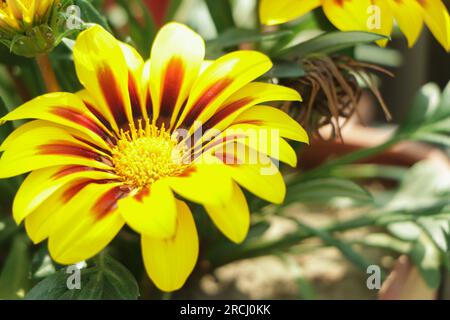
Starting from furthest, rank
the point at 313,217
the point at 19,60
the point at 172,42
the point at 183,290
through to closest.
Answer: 1. the point at 313,217
2. the point at 183,290
3. the point at 19,60
4. the point at 172,42

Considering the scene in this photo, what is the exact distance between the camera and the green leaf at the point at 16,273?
2.78ft

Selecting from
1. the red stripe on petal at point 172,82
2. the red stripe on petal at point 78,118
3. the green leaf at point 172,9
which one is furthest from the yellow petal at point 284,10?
the green leaf at point 172,9

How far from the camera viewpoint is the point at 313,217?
1227 mm

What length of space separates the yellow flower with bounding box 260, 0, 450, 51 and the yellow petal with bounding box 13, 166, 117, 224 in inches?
10.0

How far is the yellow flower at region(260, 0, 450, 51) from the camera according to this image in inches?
29.2

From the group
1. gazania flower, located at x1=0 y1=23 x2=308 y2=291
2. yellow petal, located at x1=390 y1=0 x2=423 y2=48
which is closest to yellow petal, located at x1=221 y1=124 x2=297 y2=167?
gazania flower, located at x1=0 y1=23 x2=308 y2=291

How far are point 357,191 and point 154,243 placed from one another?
379 millimetres

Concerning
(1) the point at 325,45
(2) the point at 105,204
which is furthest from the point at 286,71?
(2) the point at 105,204

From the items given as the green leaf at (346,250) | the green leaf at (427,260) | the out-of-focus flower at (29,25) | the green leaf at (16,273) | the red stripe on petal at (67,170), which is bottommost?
the green leaf at (427,260)

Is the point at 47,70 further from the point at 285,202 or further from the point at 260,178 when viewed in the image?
the point at 285,202

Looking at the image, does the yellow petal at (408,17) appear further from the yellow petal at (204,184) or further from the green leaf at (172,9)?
the green leaf at (172,9)

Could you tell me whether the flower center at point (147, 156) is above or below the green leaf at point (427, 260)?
above

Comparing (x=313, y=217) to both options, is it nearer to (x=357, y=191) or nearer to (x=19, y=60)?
(x=357, y=191)
